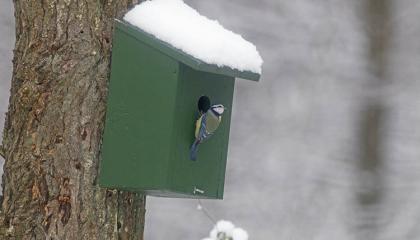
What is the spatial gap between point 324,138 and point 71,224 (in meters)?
5.57

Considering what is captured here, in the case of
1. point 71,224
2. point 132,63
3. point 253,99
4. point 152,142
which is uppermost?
point 253,99

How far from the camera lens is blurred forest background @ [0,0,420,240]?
8.42 m

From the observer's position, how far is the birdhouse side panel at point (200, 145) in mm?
3250

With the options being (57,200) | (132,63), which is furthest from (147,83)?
(57,200)

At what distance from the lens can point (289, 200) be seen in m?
8.55

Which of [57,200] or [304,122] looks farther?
[304,122]

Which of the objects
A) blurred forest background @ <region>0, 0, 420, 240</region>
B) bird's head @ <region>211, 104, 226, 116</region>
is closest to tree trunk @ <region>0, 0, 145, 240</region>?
bird's head @ <region>211, 104, 226, 116</region>

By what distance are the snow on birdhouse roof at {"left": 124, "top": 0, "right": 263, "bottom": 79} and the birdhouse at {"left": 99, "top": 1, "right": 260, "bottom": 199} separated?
21 millimetres

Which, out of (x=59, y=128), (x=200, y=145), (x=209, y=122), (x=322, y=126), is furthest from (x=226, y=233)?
(x=322, y=126)

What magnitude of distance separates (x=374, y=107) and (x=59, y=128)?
5621 millimetres

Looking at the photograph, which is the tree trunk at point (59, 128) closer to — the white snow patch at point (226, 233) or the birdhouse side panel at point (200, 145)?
the birdhouse side panel at point (200, 145)

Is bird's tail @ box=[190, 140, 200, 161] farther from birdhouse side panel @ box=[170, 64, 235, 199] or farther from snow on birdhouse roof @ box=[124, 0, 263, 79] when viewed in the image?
snow on birdhouse roof @ box=[124, 0, 263, 79]

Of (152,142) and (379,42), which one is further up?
(379,42)

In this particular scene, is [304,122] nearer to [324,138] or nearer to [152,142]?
[324,138]
